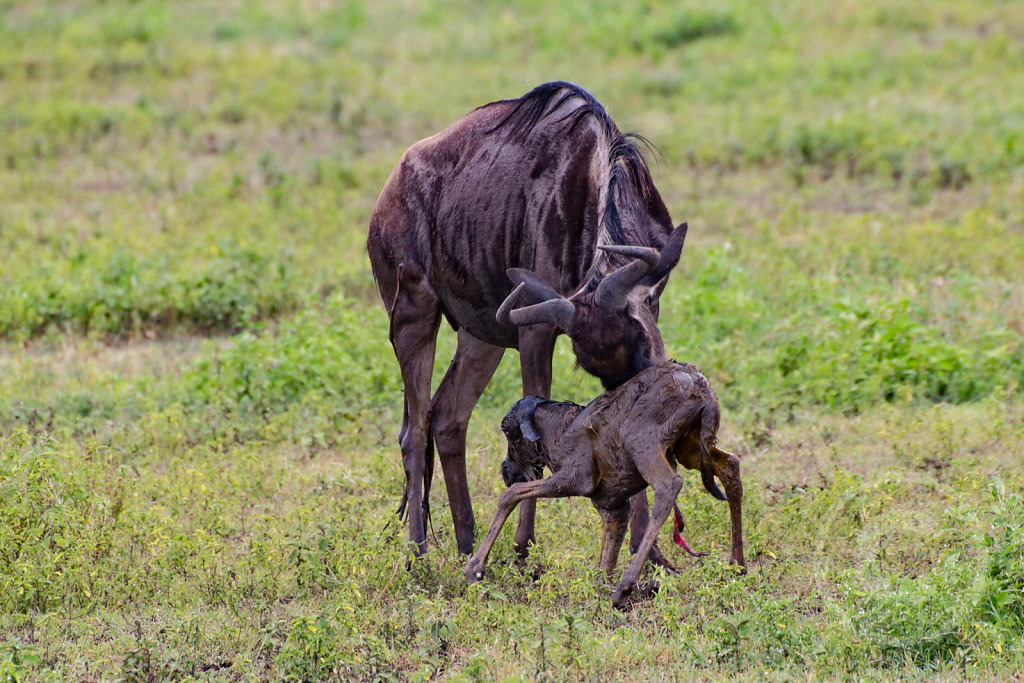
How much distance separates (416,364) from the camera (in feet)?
21.2

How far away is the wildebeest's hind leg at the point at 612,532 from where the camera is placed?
17.3 feet

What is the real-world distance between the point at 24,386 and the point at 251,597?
154 inches

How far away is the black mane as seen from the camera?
17.2 feet

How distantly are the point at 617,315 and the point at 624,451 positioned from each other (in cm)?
60

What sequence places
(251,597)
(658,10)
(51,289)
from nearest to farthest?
(251,597)
(51,289)
(658,10)

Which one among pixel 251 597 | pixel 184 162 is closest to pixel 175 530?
pixel 251 597

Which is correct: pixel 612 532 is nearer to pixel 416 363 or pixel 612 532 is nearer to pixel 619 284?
pixel 619 284

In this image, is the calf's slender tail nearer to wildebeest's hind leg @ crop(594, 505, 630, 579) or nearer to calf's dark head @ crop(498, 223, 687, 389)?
calf's dark head @ crop(498, 223, 687, 389)

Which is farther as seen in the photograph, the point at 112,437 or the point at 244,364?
the point at 244,364

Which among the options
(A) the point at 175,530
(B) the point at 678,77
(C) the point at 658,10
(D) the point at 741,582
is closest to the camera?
(D) the point at 741,582

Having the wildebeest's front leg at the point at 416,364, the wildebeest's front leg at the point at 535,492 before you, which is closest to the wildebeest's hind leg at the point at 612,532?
the wildebeest's front leg at the point at 535,492

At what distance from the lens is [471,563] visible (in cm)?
535

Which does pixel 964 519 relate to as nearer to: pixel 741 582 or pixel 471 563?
pixel 741 582

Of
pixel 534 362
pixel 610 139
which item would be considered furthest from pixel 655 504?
pixel 610 139
